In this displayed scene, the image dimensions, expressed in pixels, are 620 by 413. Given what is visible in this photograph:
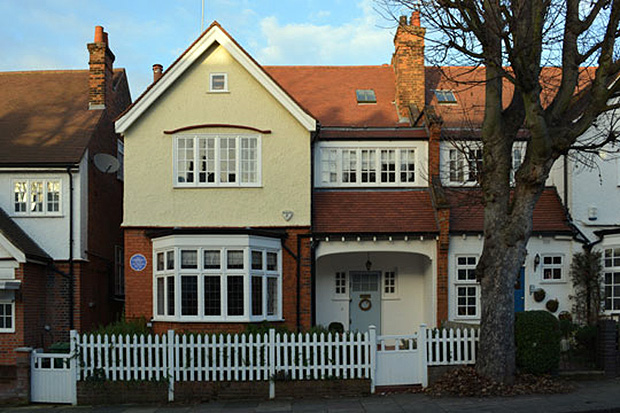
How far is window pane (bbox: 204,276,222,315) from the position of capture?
16406mm

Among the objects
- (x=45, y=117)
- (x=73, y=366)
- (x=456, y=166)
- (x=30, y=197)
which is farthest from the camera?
(x=45, y=117)

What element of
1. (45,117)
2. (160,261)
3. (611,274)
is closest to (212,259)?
(160,261)

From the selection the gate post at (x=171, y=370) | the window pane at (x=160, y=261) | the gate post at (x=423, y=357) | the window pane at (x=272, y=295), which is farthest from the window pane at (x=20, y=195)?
the gate post at (x=423, y=357)

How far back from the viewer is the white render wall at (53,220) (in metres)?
18.8

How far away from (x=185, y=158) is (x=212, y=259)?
3.10 m

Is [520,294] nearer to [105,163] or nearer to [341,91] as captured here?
[341,91]

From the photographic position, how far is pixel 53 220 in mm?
18891

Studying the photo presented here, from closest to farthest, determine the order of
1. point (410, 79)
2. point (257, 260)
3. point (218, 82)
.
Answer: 1. point (257, 260)
2. point (218, 82)
3. point (410, 79)

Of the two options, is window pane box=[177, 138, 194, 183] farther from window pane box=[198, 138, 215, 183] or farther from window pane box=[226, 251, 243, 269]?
window pane box=[226, 251, 243, 269]

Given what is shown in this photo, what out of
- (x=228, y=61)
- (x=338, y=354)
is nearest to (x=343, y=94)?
(x=228, y=61)

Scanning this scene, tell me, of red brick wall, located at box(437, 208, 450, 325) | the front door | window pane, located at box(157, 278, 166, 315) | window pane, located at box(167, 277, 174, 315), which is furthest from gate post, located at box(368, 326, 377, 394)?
the front door

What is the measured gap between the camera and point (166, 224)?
17578mm

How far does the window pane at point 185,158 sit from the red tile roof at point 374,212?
3698mm

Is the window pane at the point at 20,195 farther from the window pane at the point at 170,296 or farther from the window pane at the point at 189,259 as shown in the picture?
the window pane at the point at 189,259
